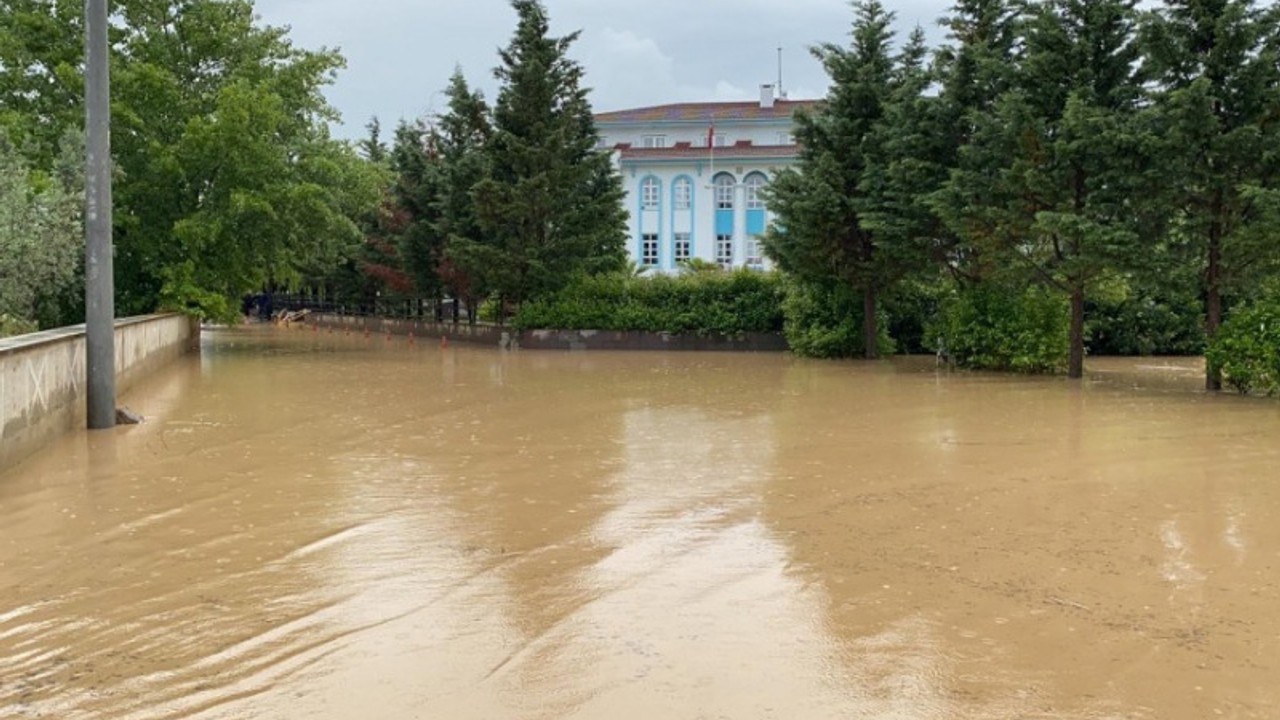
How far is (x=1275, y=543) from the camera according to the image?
26.2 ft

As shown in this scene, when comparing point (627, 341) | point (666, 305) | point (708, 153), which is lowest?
point (627, 341)

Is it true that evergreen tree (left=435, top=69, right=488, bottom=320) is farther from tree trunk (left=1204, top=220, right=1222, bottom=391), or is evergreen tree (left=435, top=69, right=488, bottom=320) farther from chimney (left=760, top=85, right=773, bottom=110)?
chimney (left=760, top=85, right=773, bottom=110)

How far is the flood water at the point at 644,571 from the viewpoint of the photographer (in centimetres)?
512

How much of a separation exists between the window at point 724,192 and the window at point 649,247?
4421 mm

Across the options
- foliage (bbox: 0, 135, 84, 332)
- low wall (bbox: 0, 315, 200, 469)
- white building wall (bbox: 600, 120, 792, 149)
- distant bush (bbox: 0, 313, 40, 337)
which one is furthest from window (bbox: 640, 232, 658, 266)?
low wall (bbox: 0, 315, 200, 469)

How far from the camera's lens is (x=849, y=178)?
2948 cm

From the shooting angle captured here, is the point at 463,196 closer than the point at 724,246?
Yes

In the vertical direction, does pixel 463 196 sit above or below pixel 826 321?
above

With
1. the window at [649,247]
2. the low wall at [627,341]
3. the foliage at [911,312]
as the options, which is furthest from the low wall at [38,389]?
the window at [649,247]

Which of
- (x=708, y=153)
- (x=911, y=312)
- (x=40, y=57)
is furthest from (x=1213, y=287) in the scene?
(x=708, y=153)

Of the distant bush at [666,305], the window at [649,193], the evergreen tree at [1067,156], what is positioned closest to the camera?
the evergreen tree at [1067,156]

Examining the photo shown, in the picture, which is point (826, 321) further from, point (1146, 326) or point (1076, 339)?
point (1146, 326)

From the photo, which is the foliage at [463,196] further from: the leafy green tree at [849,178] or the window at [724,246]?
the window at [724,246]

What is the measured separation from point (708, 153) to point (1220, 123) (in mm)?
50604
